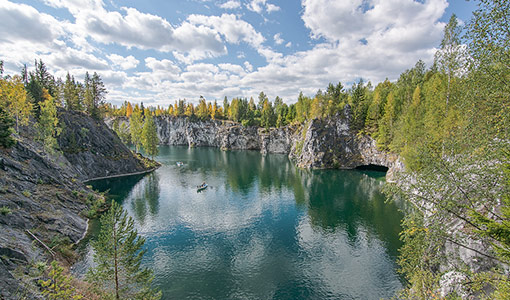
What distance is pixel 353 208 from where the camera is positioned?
46281 mm

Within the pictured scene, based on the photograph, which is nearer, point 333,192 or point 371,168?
point 333,192

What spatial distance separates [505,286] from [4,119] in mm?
51016

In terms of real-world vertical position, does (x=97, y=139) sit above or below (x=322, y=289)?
above

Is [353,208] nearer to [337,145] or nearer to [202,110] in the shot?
[337,145]

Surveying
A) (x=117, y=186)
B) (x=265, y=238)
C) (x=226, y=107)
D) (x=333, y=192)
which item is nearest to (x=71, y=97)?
(x=117, y=186)

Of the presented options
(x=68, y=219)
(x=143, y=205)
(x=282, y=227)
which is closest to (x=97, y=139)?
(x=143, y=205)

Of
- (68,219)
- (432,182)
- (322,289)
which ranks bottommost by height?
(322,289)

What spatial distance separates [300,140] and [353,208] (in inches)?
2581

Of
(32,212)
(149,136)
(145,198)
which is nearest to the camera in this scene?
(32,212)

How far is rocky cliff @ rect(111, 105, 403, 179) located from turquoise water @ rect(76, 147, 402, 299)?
22.7 meters

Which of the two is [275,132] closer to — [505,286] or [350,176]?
[350,176]

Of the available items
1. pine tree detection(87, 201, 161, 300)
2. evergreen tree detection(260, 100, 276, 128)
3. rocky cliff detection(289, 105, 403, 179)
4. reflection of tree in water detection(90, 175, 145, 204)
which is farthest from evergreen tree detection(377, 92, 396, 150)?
reflection of tree in water detection(90, 175, 145, 204)

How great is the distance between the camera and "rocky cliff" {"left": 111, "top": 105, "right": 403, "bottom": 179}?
84.6 meters

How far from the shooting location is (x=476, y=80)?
40.2 ft
